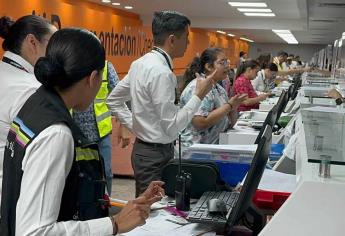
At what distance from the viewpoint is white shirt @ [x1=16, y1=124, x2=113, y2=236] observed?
1274mm

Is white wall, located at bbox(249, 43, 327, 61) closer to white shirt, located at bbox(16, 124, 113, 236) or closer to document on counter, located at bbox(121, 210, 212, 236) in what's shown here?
document on counter, located at bbox(121, 210, 212, 236)

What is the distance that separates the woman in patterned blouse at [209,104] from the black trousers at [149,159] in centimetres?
59

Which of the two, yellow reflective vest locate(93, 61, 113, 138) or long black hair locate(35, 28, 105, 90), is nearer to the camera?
long black hair locate(35, 28, 105, 90)

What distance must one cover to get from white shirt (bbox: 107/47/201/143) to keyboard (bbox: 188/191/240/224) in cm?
55

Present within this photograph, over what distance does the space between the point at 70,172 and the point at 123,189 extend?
3.87 m

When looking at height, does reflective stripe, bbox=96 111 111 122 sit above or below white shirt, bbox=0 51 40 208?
below

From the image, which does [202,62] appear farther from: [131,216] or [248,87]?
[248,87]

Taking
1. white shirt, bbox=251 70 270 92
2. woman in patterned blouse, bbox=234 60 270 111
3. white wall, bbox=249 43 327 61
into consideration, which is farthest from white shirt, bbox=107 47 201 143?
white wall, bbox=249 43 327 61

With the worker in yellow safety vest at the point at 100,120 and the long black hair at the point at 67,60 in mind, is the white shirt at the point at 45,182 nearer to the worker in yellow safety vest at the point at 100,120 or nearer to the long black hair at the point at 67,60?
the long black hair at the point at 67,60

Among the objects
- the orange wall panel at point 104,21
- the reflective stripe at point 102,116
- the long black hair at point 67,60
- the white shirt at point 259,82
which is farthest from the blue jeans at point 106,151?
the white shirt at point 259,82

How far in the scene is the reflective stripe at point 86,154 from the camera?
4.62 ft

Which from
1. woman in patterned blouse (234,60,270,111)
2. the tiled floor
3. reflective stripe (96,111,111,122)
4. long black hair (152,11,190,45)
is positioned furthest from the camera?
woman in patterned blouse (234,60,270,111)

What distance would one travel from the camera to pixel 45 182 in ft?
4.21

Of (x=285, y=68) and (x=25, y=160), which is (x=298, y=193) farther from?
(x=285, y=68)
